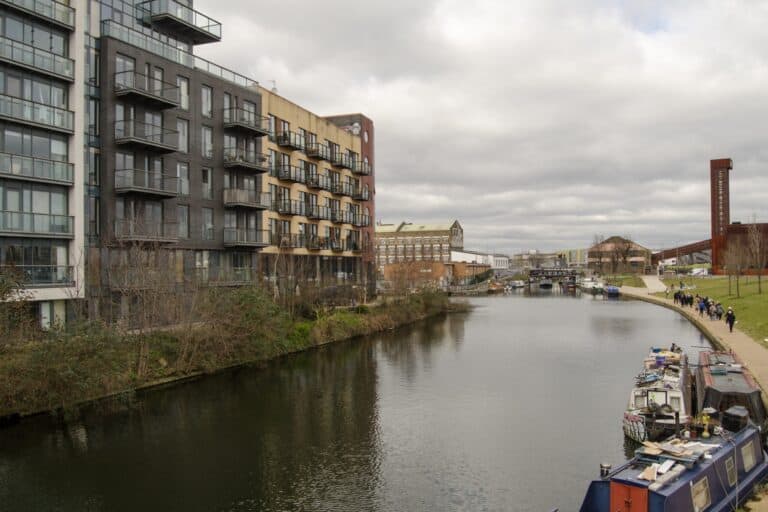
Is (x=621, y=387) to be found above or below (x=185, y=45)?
below

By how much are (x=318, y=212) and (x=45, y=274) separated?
2345cm

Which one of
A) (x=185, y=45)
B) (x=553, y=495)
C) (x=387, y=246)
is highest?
(x=185, y=45)

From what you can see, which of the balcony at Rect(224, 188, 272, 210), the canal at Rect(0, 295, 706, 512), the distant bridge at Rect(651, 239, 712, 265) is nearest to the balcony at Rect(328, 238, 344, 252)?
the balcony at Rect(224, 188, 272, 210)

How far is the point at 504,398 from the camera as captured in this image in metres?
23.0

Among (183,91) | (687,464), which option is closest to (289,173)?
(183,91)

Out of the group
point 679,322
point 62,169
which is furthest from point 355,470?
point 679,322

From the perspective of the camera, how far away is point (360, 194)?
53688mm

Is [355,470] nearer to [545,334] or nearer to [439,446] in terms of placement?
[439,446]

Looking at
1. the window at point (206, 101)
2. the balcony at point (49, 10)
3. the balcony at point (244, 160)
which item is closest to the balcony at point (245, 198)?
the balcony at point (244, 160)

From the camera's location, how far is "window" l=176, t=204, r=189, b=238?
32688 millimetres

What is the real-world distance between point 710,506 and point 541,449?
569 cm

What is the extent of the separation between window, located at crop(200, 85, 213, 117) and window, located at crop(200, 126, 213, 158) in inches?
32.1

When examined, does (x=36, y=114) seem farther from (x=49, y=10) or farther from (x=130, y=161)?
(x=130, y=161)

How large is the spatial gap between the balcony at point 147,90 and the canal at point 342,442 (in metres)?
13.4
